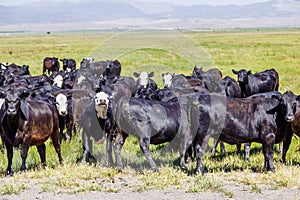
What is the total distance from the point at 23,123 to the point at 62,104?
282 cm

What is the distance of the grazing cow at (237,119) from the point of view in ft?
25.9

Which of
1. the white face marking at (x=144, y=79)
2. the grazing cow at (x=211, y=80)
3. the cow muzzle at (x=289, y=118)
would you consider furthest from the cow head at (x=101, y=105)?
the white face marking at (x=144, y=79)

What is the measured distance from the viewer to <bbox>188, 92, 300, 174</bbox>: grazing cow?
7.89 m

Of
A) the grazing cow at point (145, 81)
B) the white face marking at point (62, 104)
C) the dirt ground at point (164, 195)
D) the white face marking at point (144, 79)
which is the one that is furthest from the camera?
the white face marking at point (144, 79)

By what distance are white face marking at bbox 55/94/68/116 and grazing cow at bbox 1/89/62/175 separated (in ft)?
5.97

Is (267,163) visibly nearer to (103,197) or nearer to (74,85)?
(103,197)

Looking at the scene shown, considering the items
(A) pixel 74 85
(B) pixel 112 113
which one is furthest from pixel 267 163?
(A) pixel 74 85

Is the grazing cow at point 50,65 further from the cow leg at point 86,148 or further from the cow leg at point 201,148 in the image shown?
the cow leg at point 201,148

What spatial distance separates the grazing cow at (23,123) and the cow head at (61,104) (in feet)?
5.98

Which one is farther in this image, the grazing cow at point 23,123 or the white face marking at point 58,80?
the white face marking at point 58,80

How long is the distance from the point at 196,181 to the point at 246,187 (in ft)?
2.64

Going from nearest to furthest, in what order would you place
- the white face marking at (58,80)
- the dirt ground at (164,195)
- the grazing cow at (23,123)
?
the dirt ground at (164,195), the grazing cow at (23,123), the white face marking at (58,80)

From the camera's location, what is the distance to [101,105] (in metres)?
8.98

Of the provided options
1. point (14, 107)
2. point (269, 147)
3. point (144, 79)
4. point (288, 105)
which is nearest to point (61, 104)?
point (14, 107)
